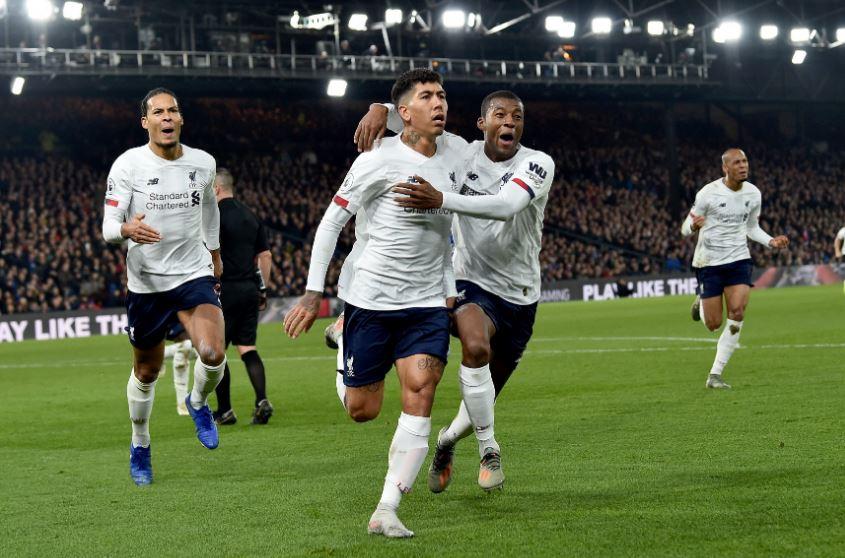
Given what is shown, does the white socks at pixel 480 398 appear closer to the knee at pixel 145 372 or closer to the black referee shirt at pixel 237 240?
the knee at pixel 145 372

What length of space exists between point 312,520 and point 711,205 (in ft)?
28.7

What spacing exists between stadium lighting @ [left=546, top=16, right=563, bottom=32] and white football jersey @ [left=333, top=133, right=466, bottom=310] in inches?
1671

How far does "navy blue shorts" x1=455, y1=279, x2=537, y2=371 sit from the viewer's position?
7.54m

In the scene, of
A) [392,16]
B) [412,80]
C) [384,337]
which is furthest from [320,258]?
[392,16]

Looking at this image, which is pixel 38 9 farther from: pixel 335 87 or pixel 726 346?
pixel 726 346

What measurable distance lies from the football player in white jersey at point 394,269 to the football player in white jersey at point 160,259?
6.94 ft

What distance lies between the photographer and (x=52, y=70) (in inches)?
1465

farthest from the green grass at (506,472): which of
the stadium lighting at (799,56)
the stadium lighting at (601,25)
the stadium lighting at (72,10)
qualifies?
the stadium lighting at (799,56)

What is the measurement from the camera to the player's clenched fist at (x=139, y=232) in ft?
25.7

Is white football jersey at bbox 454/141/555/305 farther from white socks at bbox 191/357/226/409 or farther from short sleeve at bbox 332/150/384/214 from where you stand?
white socks at bbox 191/357/226/409

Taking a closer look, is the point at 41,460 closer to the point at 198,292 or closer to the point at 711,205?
the point at 198,292

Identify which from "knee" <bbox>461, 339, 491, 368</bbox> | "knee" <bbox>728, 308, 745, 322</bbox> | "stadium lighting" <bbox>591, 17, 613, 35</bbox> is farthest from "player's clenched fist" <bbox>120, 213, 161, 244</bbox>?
"stadium lighting" <bbox>591, 17, 613, 35</bbox>

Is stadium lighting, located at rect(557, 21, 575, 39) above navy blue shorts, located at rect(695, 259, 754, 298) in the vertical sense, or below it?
above

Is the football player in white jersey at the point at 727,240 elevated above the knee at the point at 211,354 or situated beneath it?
elevated above
